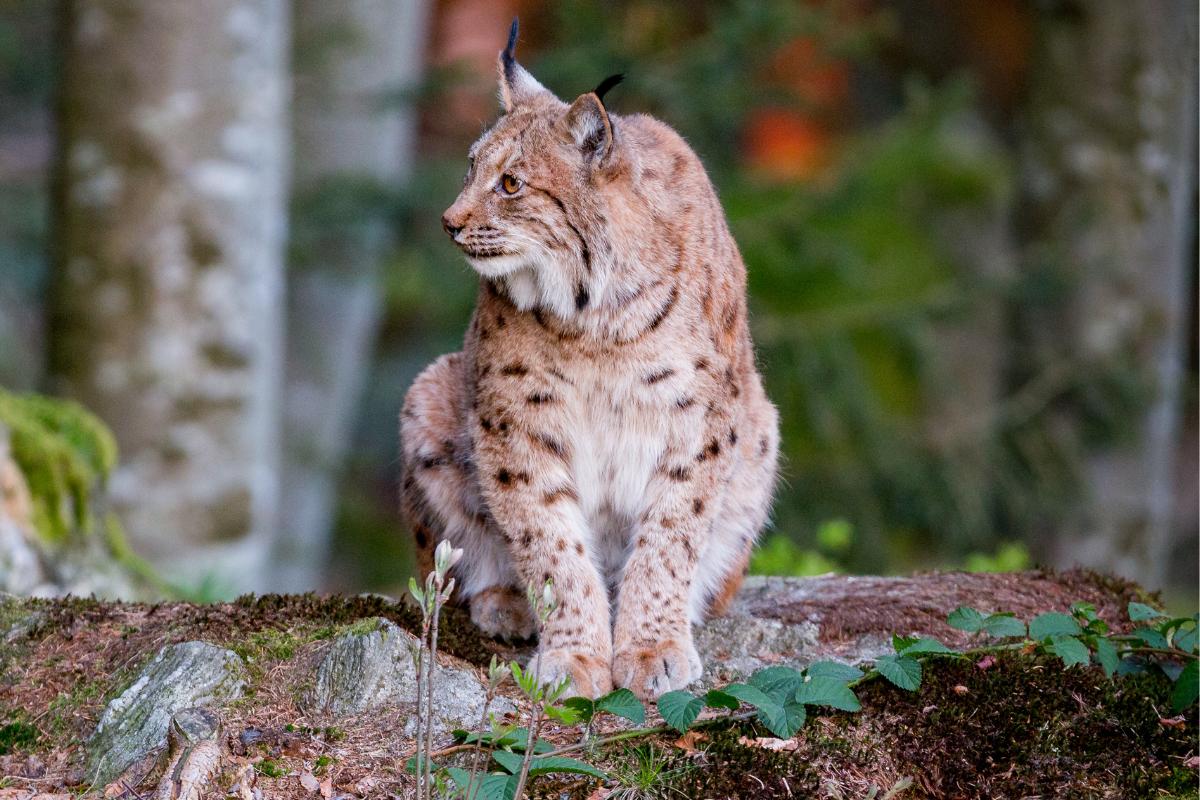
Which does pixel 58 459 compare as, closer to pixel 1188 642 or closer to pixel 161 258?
pixel 161 258

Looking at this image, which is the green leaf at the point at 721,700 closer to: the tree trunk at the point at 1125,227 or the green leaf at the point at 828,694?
the green leaf at the point at 828,694

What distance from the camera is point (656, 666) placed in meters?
4.08

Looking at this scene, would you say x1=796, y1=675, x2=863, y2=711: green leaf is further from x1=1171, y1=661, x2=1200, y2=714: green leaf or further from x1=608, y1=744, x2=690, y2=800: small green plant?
x1=1171, y1=661, x2=1200, y2=714: green leaf

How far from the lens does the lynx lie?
4215 mm

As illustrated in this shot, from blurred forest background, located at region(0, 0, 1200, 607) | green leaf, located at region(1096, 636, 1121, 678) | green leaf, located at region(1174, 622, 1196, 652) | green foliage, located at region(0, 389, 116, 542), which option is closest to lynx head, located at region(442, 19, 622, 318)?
green leaf, located at region(1096, 636, 1121, 678)

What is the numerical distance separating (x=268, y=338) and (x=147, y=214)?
102 cm

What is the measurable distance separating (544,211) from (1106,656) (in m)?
2.06

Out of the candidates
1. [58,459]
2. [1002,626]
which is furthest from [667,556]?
[58,459]

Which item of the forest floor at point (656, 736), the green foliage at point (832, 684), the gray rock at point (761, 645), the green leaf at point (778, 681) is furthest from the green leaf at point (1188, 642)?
the green leaf at point (778, 681)

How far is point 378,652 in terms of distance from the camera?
3.82m

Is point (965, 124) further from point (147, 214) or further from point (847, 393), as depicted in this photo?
point (147, 214)

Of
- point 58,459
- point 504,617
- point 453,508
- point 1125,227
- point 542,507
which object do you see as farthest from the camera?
point 1125,227

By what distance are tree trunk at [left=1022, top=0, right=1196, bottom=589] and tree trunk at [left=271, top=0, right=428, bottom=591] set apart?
509 cm

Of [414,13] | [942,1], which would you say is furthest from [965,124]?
[414,13]
